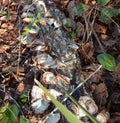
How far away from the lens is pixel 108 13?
1397mm

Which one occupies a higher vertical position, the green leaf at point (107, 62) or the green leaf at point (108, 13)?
the green leaf at point (108, 13)

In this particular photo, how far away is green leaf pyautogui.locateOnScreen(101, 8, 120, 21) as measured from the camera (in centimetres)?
138

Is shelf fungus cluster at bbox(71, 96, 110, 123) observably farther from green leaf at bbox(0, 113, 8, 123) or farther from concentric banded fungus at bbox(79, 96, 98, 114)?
green leaf at bbox(0, 113, 8, 123)

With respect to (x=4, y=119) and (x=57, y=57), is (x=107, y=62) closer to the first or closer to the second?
(x=57, y=57)

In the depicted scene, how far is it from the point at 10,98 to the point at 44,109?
0.53ft

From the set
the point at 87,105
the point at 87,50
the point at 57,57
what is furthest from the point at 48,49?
the point at 87,105

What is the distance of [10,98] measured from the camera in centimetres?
116

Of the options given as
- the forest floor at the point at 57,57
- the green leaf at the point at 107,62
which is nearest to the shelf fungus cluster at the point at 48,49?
the forest floor at the point at 57,57

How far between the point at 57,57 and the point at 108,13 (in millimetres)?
346

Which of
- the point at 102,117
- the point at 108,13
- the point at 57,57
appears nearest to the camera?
the point at 102,117

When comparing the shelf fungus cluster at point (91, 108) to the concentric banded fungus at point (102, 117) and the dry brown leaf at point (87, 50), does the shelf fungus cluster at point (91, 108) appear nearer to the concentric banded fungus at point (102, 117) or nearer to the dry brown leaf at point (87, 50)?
the concentric banded fungus at point (102, 117)

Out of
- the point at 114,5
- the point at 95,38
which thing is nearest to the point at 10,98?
the point at 95,38

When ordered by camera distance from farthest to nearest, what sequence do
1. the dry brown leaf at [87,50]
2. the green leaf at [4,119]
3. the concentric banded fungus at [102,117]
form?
the dry brown leaf at [87,50] < the concentric banded fungus at [102,117] < the green leaf at [4,119]

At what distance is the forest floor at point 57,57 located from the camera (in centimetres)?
113
